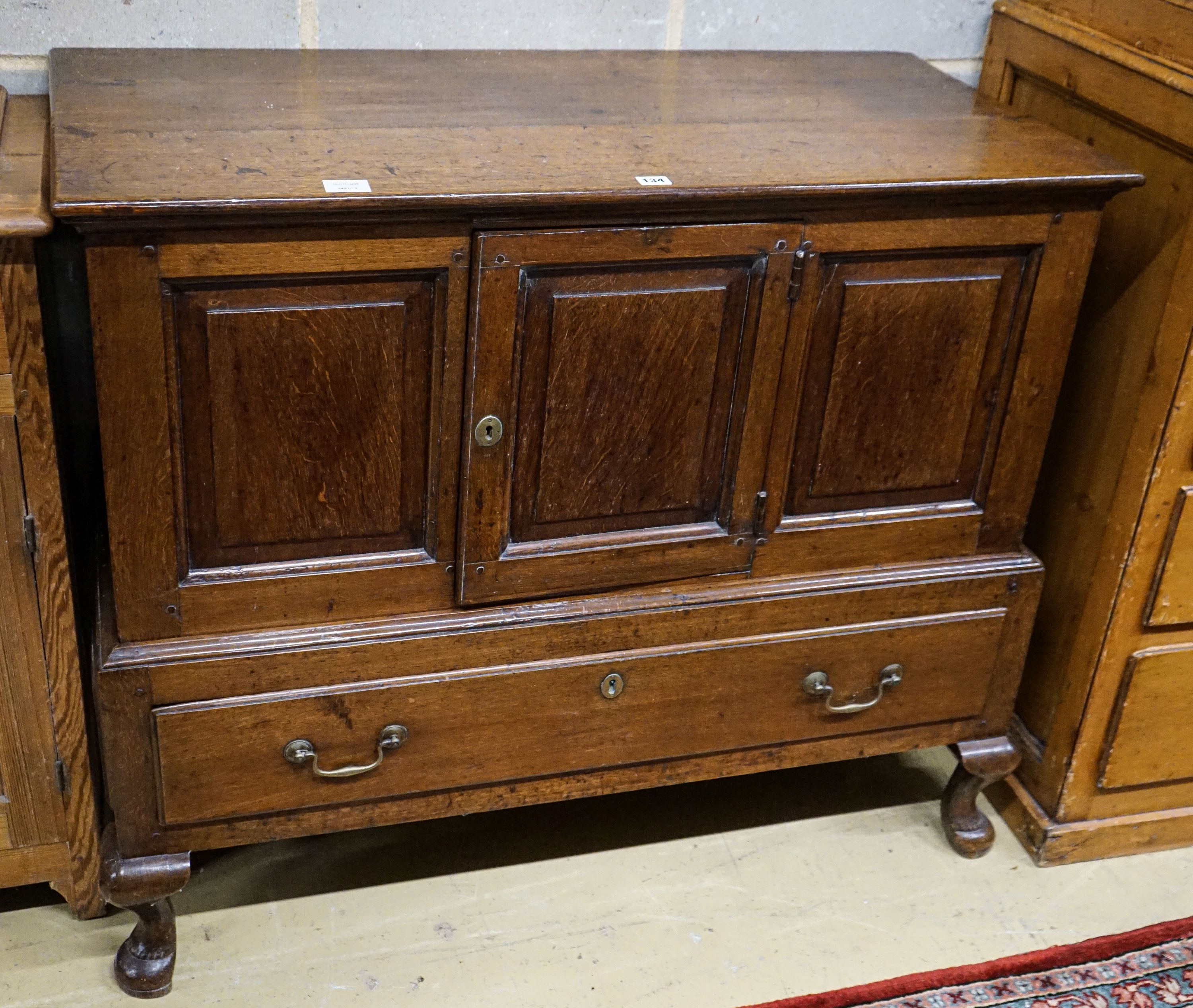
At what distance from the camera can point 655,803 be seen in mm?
2186

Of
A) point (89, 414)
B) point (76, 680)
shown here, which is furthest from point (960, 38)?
point (76, 680)

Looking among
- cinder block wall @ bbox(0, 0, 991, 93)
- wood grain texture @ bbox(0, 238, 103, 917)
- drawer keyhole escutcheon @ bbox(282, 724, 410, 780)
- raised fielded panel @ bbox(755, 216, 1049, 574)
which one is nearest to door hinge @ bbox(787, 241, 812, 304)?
raised fielded panel @ bbox(755, 216, 1049, 574)

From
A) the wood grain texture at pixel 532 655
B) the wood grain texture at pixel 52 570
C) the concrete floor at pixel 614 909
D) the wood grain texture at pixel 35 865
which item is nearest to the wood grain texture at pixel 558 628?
the wood grain texture at pixel 532 655

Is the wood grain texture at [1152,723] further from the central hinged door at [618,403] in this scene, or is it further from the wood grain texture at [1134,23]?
the wood grain texture at [1134,23]

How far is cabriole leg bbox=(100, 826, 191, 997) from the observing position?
171 cm

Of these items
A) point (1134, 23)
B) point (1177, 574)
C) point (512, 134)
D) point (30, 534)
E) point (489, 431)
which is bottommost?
point (1177, 574)

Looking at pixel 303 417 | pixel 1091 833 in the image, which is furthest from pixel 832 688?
pixel 303 417

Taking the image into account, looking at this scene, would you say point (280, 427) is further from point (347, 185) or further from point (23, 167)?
point (23, 167)

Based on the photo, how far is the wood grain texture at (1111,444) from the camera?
177 cm

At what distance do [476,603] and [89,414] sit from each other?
70 centimetres

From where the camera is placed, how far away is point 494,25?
1.97 meters

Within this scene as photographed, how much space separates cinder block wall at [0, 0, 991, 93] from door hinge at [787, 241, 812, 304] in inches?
24.7

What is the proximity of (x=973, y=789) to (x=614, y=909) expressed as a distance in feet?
1.90

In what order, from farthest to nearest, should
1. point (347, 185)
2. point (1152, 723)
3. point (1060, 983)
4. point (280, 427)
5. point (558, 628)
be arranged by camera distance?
point (1152, 723), point (1060, 983), point (558, 628), point (280, 427), point (347, 185)
